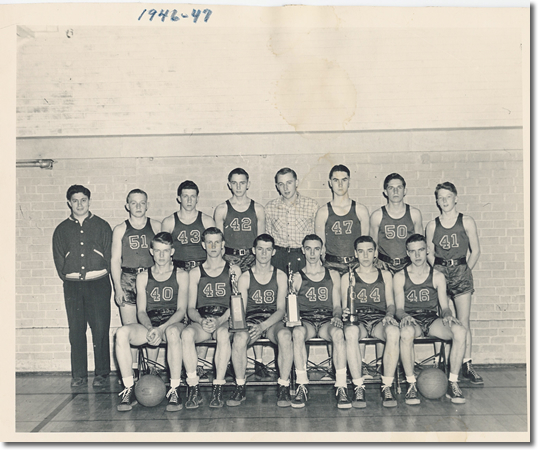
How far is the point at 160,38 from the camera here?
6105 millimetres

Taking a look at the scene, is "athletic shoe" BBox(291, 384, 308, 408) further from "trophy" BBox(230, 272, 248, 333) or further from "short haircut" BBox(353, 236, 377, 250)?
"short haircut" BBox(353, 236, 377, 250)

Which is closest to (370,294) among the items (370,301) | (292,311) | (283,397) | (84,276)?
(370,301)

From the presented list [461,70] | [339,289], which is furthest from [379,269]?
[461,70]

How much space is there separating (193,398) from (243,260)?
156 cm

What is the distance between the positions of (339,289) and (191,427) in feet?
6.34

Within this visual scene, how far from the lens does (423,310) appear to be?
17.6 feet

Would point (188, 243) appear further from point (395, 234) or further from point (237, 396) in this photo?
point (395, 234)

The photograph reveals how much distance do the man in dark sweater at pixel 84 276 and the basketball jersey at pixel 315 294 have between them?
2.35 metres

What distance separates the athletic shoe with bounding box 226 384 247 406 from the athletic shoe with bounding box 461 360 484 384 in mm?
2458

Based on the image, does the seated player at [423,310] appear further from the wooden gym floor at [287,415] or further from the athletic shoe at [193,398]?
the athletic shoe at [193,398]

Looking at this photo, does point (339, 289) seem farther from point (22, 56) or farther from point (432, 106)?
point (22, 56)

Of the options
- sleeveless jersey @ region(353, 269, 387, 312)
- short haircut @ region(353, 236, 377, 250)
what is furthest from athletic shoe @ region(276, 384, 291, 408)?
short haircut @ region(353, 236, 377, 250)

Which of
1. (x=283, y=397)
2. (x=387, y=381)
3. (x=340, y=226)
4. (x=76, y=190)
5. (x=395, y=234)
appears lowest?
(x=283, y=397)

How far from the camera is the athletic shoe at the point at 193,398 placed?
500 cm
